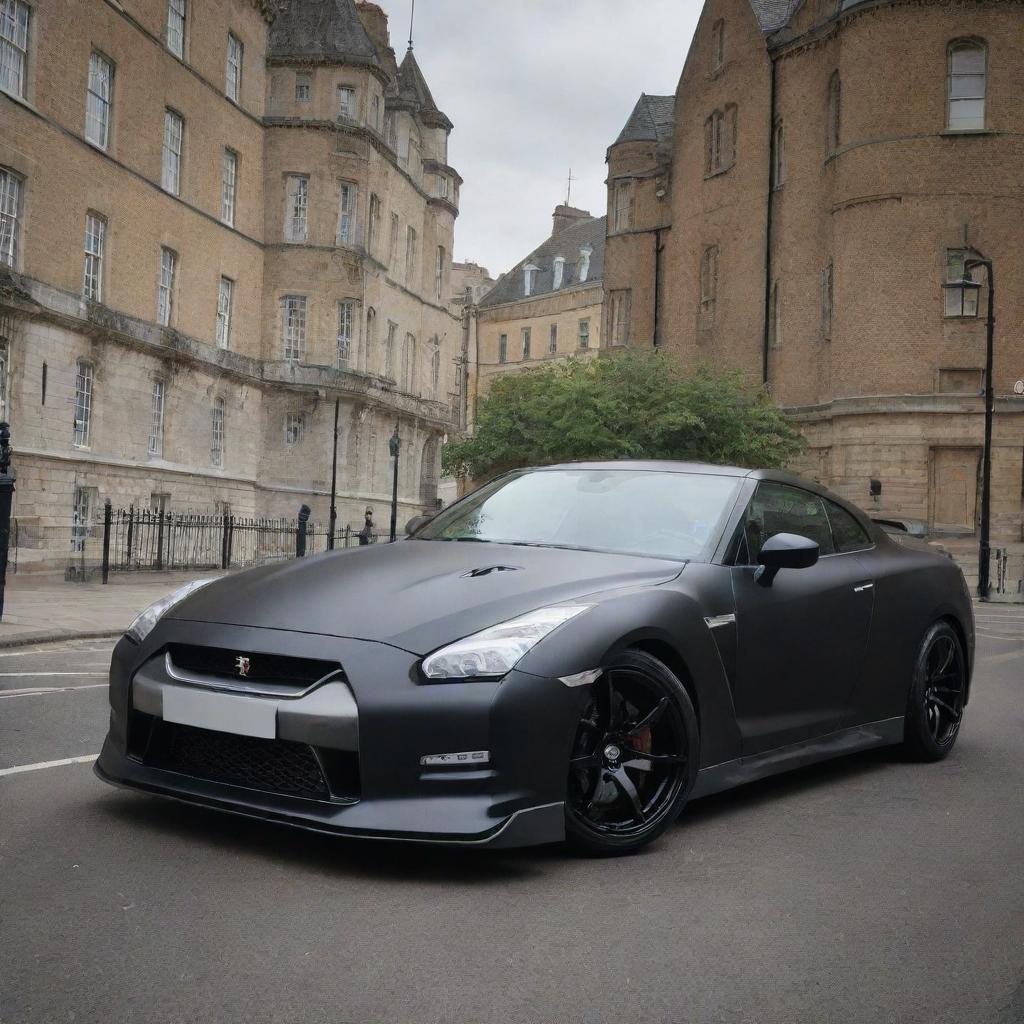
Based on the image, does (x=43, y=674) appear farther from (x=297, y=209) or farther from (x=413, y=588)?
(x=297, y=209)

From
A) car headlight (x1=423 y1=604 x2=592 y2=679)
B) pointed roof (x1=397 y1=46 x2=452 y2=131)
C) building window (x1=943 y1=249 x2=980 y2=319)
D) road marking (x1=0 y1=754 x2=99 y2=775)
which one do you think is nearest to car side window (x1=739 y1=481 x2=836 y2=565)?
car headlight (x1=423 y1=604 x2=592 y2=679)

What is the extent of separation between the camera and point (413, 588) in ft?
15.7

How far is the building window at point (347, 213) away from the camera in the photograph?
162 ft

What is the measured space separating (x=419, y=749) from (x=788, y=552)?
2.03m

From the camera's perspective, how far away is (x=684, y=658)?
4984 millimetres

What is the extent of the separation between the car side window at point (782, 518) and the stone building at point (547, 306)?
75.0 meters

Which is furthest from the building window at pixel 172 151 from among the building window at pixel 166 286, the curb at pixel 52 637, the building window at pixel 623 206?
the curb at pixel 52 637

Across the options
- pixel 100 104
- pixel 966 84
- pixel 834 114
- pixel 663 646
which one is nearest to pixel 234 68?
pixel 100 104

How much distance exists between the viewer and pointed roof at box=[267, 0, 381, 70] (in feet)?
159

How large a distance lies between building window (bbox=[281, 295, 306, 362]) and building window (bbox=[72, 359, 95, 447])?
1655 cm

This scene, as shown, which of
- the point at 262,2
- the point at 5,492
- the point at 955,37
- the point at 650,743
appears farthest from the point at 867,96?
the point at 650,743

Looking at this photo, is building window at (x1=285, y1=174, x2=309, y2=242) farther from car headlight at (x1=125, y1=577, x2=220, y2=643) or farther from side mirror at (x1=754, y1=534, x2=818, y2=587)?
side mirror at (x1=754, y1=534, x2=818, y2=587)

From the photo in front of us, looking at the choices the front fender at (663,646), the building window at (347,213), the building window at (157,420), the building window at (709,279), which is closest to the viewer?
the front fender at (663,646)

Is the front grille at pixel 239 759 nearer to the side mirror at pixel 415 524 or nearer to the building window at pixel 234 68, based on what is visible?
the side mirror at pixel 415 524
